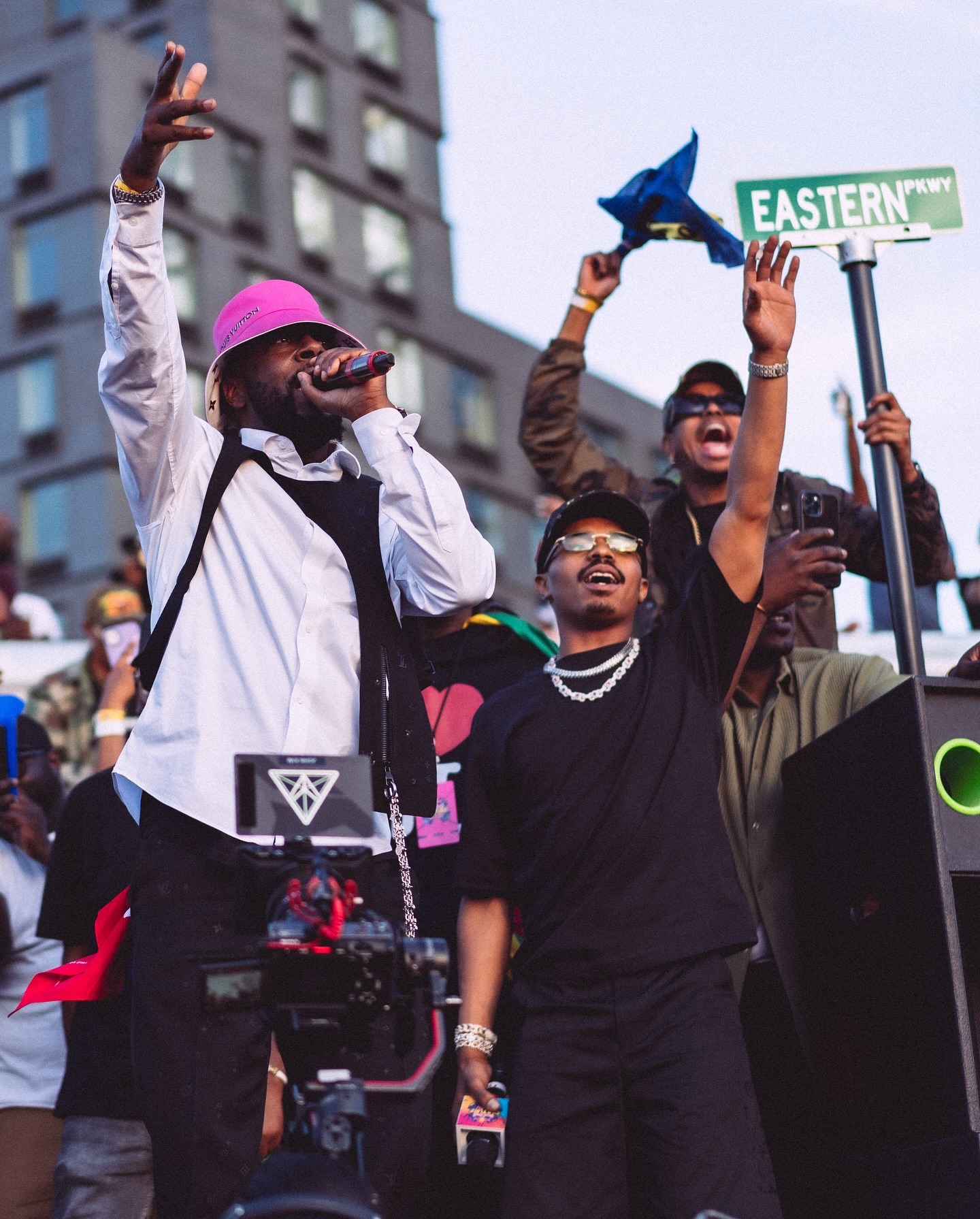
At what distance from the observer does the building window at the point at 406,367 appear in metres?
34.2

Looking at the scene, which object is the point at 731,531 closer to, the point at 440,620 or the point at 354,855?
the point at 440,620

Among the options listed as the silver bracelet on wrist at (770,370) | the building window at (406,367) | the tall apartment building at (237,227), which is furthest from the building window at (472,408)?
the silver bracelet on wrist at (770,370)

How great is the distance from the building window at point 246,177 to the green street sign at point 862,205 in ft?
92.4

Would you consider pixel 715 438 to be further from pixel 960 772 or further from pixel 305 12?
pixel 305 12

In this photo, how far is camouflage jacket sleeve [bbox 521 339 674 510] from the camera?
5.46 metres

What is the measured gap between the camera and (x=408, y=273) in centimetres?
3522

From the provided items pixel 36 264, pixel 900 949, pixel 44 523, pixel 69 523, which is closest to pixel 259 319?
pixel 900 949

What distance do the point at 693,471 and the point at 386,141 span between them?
3220 centimetres

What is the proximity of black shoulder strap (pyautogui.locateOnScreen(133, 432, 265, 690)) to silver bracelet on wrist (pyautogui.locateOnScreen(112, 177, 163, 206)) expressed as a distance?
515 millimetres

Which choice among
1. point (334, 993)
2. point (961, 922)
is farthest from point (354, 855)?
point (961, 922)

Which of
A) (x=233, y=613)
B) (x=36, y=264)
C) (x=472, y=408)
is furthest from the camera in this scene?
(x=472, y=408)

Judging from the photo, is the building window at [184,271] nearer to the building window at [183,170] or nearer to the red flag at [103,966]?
the building window at [183,170]

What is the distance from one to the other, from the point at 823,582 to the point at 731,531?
39 centimetres

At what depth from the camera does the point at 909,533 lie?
4.85m
